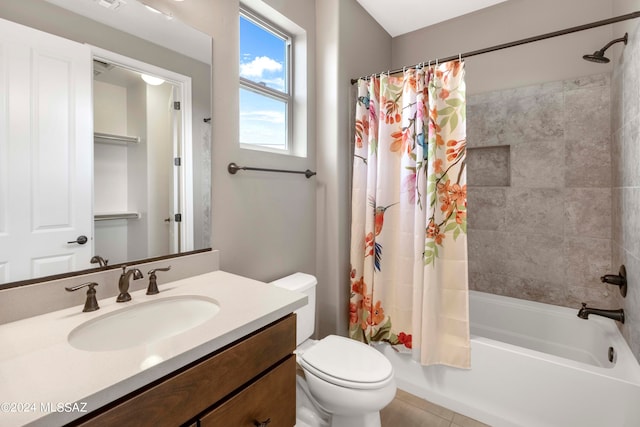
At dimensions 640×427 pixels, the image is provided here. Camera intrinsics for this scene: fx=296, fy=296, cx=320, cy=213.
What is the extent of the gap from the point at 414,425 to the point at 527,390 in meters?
0.62

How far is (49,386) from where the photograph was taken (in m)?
0.58

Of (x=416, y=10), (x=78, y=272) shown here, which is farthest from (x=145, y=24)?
(x=416, y=10)

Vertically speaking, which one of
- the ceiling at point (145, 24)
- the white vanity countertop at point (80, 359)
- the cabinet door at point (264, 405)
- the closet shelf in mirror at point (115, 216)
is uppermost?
the ceiling at point (145, 24)

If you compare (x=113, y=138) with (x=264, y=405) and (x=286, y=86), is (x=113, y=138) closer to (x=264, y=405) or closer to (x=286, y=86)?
(x=264, y=405)

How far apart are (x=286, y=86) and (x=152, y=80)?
1.03 meters

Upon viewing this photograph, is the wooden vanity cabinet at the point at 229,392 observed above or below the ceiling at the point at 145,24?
below

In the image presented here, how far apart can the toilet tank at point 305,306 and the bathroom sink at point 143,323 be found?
583mm

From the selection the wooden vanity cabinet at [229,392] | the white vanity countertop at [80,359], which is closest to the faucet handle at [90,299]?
the white vanity countertop at [80,359]

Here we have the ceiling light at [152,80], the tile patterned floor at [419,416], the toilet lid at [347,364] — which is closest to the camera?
the ceiling light at [152,80]

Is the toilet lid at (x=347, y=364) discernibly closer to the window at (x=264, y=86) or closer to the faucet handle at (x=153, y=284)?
the faucet handle at (x=153, y=284)

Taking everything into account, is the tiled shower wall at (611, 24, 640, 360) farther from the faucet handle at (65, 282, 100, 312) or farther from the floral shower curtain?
the faucet handle at (65, 282, 100, 312)

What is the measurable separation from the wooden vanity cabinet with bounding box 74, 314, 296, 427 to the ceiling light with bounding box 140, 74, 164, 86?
107cm

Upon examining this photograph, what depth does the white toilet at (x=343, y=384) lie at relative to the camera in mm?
1269

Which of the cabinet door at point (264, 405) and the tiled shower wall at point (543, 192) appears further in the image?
the tiled shower wall at point (543, 192)
